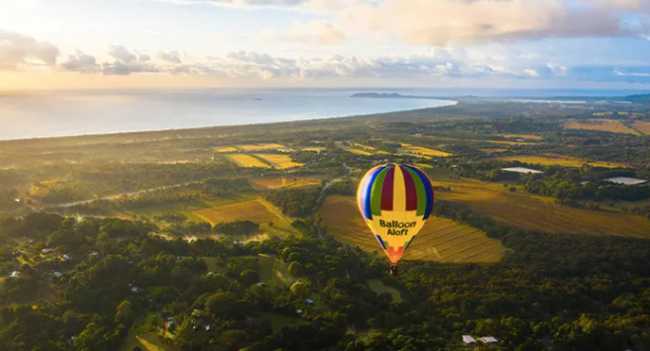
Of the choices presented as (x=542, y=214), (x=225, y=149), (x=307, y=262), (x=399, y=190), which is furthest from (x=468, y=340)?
(x=225, y=149)

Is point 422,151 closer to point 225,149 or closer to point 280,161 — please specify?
point 280,161

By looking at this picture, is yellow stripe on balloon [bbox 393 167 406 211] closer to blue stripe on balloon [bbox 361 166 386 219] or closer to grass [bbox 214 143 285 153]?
blue stripe on balloon [bbox 361 166 386 219]

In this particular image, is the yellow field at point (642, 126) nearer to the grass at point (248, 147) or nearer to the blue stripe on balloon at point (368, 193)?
the grass at point (248, 147)

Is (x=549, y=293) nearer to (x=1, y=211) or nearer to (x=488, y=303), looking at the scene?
(x=488, y=303)

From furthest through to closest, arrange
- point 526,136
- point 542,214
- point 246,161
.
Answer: point 526,136
point 246,161
point 542,214

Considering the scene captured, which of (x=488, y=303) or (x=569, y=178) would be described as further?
(x=569, y=178)

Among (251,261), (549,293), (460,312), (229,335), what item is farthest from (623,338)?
(251,261)

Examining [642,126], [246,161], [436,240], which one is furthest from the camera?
[642,126]
